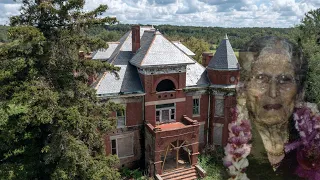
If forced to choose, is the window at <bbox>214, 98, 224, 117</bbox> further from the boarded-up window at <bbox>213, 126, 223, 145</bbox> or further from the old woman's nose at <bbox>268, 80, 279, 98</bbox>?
the old woman's nose at <bbox>268, 80, 279, 98</bbox>

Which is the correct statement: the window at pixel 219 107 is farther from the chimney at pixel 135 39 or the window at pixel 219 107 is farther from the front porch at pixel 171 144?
the chimney at pixel 135 39

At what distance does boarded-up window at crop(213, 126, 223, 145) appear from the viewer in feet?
70.0

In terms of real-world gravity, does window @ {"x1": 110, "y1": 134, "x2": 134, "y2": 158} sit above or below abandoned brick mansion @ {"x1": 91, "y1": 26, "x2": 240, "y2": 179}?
below

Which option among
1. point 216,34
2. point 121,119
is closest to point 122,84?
point 121,119

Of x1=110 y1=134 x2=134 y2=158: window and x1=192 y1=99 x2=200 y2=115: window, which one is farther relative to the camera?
x1=192 y1=99 x2=200 y2=115: window

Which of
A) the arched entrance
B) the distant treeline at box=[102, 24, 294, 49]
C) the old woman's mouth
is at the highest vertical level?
the distant treeline at box=[102, 24, 294, 49]

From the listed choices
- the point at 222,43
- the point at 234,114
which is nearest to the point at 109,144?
the point at 222,43

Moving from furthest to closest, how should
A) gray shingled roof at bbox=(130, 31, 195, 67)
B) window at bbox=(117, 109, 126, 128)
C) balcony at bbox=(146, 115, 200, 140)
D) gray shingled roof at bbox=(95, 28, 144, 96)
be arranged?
window at bbox=(117, 109, 126, 128)
gray shingled roof at bbox=(130, 31, 195, 67)
gray shingled roof at bbox=(95, 28, 144, 96)
balcony at bbox=(146, 115, 200, 140)

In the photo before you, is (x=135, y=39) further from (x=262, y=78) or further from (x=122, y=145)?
(x=262, y=78)

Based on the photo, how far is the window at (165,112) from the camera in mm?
19600

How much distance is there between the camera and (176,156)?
19.0 metres
